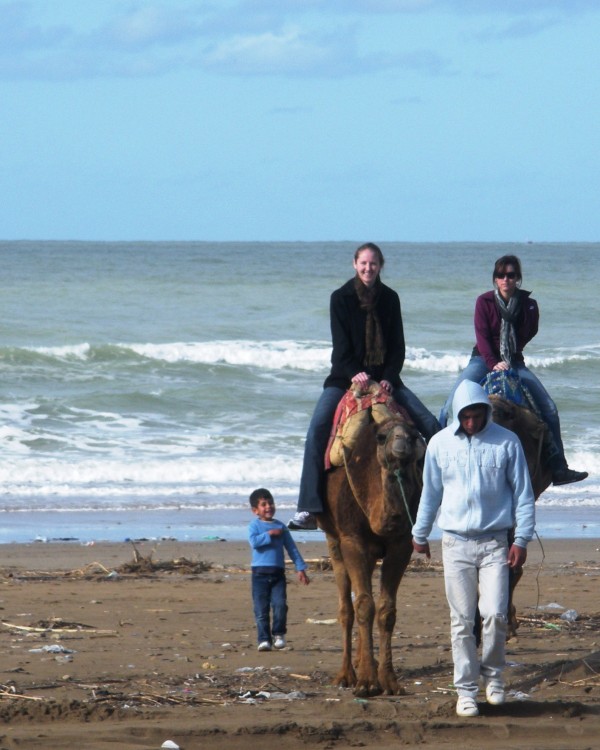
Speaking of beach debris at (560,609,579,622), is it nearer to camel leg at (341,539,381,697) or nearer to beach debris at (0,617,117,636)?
camel leg at (341,539,381,697)

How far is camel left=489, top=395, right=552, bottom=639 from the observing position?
9.09m

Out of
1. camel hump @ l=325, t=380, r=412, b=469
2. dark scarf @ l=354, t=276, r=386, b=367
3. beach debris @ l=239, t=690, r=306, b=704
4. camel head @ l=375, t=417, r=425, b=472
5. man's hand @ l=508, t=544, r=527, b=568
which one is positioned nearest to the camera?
man's hand @ l=508, t=544, r=527, b=568

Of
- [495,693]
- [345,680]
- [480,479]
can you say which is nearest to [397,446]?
[480,479]

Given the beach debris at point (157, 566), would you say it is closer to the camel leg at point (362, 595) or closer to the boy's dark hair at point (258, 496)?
the boy's dark hair at point (258, 496)

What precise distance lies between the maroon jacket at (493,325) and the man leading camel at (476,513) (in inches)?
98.3

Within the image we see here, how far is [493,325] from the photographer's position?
9.57m

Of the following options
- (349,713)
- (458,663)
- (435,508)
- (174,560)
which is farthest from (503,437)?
(174,560)

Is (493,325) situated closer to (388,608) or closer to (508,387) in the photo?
(508,387)

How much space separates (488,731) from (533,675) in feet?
4.80

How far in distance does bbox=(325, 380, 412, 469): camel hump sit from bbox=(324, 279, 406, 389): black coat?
21cm

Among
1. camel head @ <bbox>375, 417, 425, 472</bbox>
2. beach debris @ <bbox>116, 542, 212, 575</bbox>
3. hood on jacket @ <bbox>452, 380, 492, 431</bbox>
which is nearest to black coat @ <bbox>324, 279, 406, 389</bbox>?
camel head @ <bbox>375, 417, 425, 472</bbox>

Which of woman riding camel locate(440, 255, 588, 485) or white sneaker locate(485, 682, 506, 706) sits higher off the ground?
woman riding camel locate(440, 255, 588, 485)

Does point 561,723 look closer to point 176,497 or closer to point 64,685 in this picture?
point 64,685

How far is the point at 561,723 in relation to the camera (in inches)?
283
